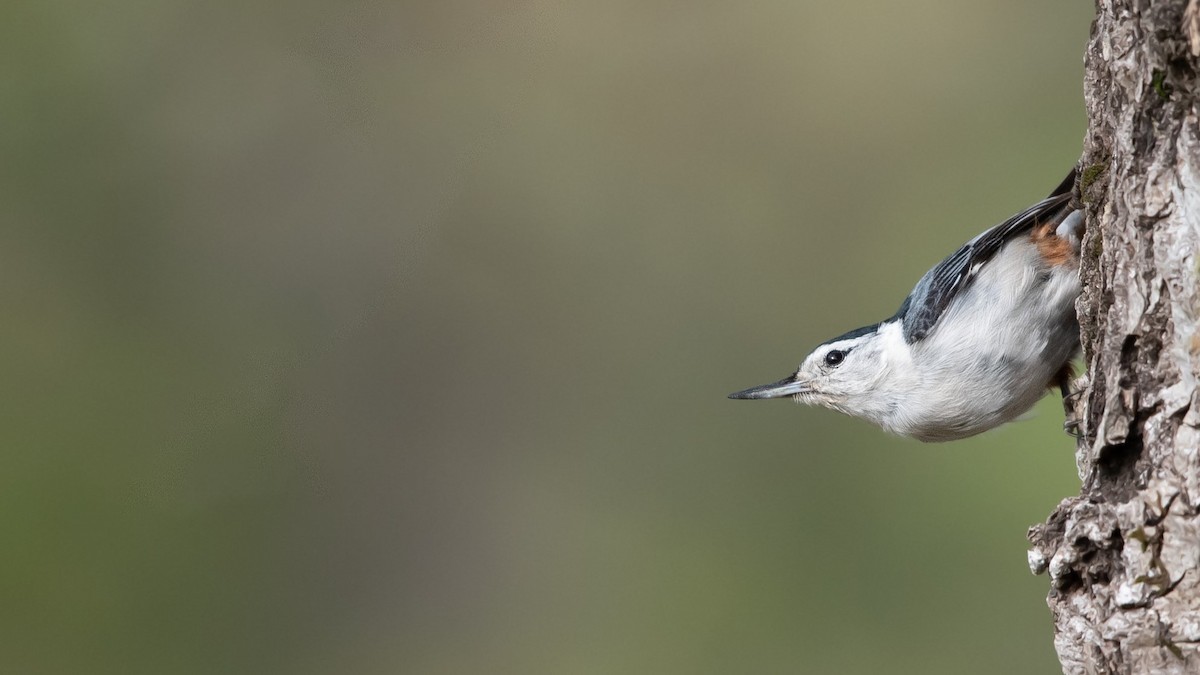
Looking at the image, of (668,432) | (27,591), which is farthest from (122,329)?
(668,432)

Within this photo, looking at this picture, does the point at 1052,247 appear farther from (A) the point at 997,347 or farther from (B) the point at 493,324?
(B) the point at 493,324

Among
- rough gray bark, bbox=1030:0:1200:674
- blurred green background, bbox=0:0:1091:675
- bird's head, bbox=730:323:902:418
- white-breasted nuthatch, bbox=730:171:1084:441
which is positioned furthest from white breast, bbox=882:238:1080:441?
blurred green background, bbox=0:0:1091:675

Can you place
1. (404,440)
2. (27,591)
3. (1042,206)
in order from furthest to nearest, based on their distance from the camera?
(404,440) → (27,591) → (1042,206)

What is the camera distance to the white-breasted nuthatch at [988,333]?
9.46 feet

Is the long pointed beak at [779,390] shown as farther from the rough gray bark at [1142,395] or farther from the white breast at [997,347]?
the rough gray bark at [1142,395]

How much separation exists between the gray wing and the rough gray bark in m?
0.87

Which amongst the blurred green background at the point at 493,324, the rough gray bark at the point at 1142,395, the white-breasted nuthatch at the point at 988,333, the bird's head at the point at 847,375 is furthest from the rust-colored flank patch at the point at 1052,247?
the blurred green background at the point at 493,324

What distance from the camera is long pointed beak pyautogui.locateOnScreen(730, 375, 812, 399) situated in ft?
12.9

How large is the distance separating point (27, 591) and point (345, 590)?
159 cm

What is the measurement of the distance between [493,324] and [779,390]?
2.75 metres

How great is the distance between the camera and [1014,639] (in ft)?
15.7

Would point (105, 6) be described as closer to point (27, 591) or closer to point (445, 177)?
point (445, 177)

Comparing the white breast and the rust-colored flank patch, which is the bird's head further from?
the rust-colored flank patch

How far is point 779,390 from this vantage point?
397 cm
